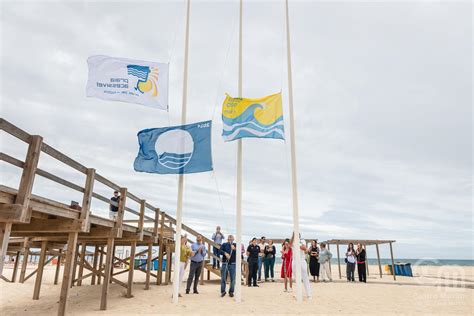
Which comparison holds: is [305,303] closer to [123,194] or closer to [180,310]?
[180,310]

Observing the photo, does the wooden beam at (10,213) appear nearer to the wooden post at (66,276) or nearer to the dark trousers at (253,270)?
the wooden post at (66,276)

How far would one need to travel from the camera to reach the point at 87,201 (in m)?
9.20

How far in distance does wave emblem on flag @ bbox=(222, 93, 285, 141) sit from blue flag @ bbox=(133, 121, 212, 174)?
3.14 ft

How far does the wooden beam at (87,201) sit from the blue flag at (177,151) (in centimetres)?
184

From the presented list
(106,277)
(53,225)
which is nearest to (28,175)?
(53,225)

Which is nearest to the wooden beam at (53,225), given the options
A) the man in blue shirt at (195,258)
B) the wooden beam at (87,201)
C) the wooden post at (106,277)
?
the wooden beam at (87,201)

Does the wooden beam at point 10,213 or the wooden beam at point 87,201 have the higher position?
the wooden beam at point 87,201

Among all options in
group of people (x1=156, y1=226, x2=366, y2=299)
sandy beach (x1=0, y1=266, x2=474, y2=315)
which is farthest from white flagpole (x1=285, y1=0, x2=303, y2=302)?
sandy beach (x1=0, y1=266, x2=474, y2=315)

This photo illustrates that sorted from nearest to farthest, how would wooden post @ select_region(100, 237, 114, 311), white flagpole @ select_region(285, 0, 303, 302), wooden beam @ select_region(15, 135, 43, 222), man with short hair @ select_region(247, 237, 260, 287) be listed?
wooden beam @ select_region(15, 135, 43, 222), wooden post @ select_region(100, 237, 114, 311), white flagpole @ select_region(285, 0, 303, 302), man with short hair @ select_region(247, 237, 260, 287)

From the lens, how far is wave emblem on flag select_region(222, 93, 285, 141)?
37.6 ft

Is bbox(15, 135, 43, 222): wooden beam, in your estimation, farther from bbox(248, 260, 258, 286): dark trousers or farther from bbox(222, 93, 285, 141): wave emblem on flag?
bbox(248, 260, 258, 286): dark trousers

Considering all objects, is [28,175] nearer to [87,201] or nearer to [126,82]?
[87,201]

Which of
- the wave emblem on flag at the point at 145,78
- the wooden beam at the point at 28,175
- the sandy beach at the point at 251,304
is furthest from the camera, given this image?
the wave emblem on flag at the point at 145,78

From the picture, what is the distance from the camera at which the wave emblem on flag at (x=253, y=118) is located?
11.5 meters
